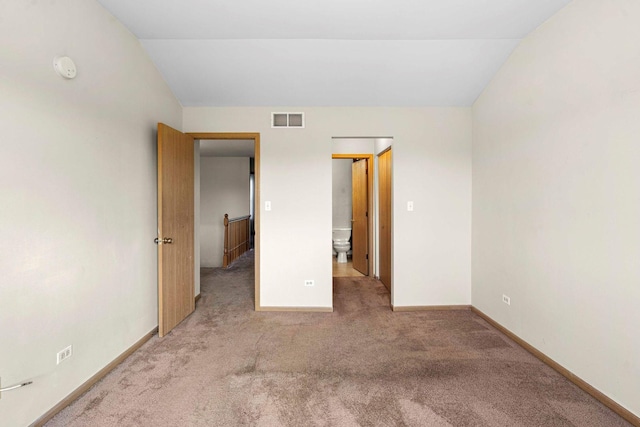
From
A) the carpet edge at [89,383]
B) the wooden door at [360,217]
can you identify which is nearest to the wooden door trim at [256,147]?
the carpet edge at [89,383]

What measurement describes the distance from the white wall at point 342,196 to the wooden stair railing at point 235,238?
2065mm

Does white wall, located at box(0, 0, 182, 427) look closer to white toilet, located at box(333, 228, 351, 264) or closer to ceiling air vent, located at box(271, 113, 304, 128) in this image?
ceiling air vent, located at box(271, 113, 304, 128)

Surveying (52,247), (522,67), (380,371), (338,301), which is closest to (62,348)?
(52,247)

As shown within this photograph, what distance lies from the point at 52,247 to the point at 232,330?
1.64 metres

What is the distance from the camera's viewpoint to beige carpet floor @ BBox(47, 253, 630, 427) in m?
1.66

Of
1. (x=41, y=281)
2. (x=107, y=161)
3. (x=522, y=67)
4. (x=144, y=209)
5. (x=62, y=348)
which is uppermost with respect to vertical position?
(x=522, y=67)

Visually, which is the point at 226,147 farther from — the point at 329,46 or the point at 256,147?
the point at 329,46

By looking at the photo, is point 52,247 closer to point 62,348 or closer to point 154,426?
point 62,348

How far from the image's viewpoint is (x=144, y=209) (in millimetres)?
2580

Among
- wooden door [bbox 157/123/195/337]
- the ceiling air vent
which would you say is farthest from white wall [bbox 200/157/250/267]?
the ceiling air vent

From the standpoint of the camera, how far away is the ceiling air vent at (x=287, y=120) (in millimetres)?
3285

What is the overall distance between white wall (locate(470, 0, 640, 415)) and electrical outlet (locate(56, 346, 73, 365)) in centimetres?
334

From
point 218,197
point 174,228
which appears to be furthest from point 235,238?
point 174,228

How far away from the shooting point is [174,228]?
9.27ft
